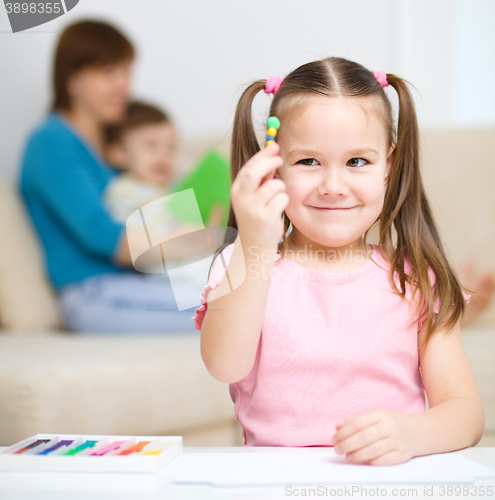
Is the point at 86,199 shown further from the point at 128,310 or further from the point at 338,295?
the point at 338,295

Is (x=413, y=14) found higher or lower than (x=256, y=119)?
higher

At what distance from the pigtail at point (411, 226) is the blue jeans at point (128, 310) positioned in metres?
0.66

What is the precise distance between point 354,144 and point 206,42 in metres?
1.38

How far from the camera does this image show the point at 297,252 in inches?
26.7

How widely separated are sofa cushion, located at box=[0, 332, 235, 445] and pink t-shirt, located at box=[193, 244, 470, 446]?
0.40 metres

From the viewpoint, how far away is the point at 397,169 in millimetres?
675

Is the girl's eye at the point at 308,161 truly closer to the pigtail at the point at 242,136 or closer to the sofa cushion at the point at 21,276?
the pigtail at the point at 242,136

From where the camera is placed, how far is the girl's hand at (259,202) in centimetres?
46

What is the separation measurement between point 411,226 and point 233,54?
130 centimetres

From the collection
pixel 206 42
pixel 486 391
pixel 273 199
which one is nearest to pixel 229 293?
pixel 273 199

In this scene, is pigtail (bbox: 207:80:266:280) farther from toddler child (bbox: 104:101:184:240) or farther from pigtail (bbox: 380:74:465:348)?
toddler child (bbox: 104:101:184:240)

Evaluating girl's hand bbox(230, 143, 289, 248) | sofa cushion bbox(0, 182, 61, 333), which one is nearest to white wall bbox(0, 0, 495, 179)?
sofa cushion bbox(0, 182, 61, 333)

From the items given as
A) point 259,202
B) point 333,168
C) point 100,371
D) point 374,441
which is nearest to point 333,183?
point 333,168

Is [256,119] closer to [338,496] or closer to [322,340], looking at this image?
[322,340]
